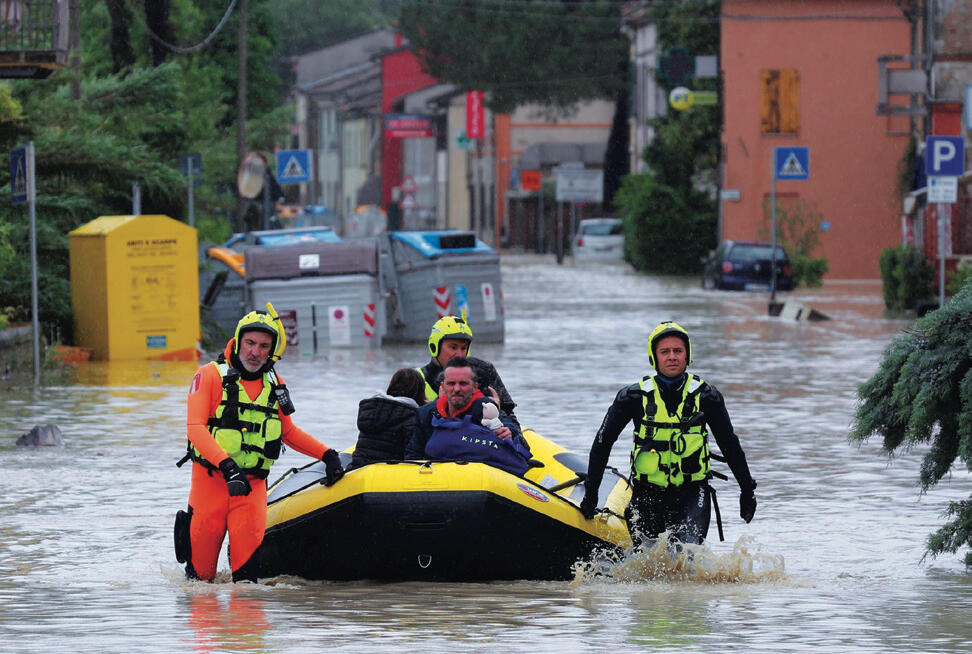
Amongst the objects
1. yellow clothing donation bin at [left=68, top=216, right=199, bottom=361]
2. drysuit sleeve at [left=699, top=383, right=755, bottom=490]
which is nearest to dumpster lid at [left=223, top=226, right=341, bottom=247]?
yellow clothing donation bin at [left=68, top=216, right=199, bottom=361]

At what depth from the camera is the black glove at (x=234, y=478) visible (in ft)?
32.5

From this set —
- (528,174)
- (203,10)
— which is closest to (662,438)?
(203,10)

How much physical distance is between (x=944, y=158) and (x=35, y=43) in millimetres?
13156

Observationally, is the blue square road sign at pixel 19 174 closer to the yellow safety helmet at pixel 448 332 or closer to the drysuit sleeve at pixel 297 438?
the yellow safety helmet at pixel 448 332

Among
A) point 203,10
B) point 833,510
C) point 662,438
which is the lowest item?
point 833,510

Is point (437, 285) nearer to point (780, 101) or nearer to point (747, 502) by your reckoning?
point (747, 502)

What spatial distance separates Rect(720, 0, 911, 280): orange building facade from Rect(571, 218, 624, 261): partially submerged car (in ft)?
46.8

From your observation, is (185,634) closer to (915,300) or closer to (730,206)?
(915,300)

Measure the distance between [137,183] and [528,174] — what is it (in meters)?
63.1

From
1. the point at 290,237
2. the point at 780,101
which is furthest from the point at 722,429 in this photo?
the point at 780,101

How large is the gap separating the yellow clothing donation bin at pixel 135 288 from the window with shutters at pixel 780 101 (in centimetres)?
3659

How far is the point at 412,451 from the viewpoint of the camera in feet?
35.9

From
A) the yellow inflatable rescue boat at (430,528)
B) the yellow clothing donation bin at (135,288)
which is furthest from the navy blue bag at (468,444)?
the yellow clothing donation bin at (135,288)

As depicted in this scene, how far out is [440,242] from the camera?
3170 centimetres
